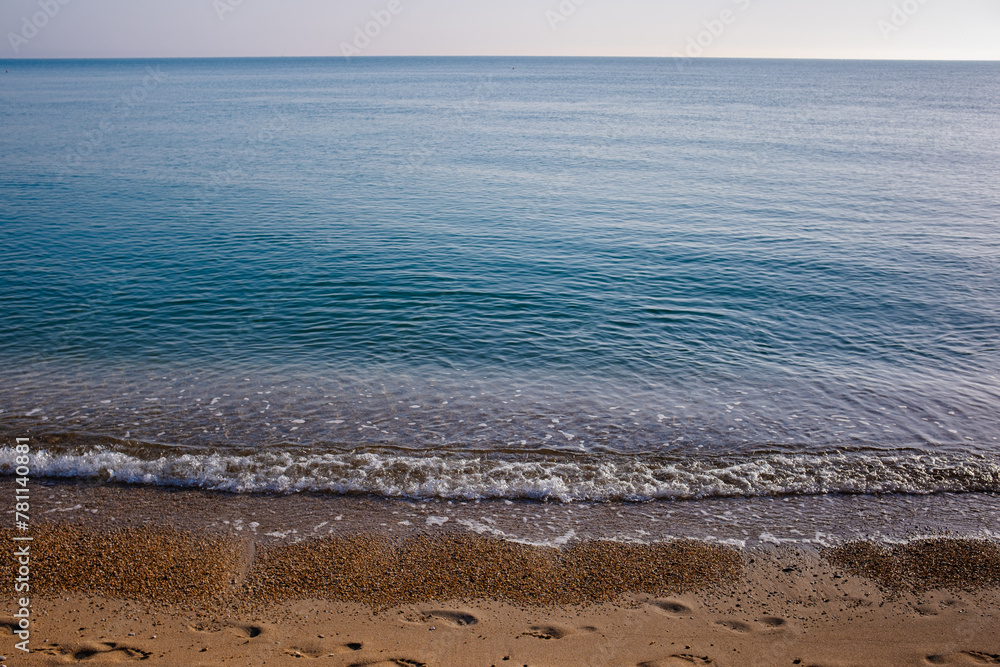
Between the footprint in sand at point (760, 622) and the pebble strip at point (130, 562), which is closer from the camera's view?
the footprint in sand at point (760, 622)

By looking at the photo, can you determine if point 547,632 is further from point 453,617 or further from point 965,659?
point 965,659

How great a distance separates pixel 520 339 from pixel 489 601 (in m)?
10.2

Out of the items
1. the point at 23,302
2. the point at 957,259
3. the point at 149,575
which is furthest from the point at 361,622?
→ the point at 957,259

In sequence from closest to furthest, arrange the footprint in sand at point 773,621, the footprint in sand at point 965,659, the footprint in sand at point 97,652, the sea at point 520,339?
1. the footprint in sand at point 97,652
2. the footprint in sand at point 965,659
3. the footprint in sand at point 773,621
4. the sea at point 520,339

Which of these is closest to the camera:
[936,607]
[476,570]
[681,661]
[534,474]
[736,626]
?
[681,661]

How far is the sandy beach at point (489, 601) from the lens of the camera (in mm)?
7461

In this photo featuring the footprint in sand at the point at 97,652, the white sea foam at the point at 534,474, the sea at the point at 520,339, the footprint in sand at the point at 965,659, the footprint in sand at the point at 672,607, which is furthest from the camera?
the sea at the point at 520,339

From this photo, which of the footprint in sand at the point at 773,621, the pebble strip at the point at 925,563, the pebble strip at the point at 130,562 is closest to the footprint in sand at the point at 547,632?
the footprint in sand at the point at 773,621

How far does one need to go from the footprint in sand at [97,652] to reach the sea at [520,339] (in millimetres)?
3640

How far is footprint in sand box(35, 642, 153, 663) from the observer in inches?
283

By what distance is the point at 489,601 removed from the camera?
27.3 feet

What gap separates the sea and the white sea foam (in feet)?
0.19

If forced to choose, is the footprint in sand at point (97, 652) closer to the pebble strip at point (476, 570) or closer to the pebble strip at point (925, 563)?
the pebble strip at point (476, 570)

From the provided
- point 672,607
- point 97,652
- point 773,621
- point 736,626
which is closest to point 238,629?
point 97,652
